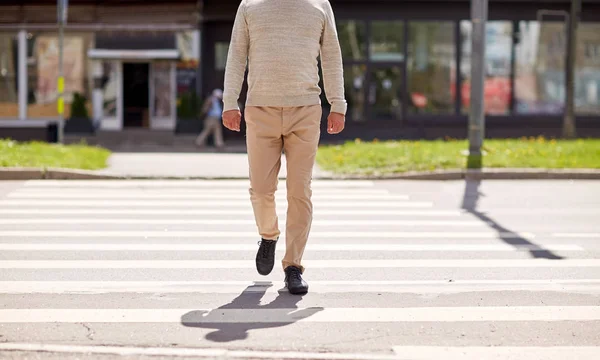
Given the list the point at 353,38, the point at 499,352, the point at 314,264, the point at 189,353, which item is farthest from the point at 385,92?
the point at 189,353

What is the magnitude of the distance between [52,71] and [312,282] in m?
23.1

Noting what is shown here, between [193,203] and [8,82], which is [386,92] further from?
[193,203]

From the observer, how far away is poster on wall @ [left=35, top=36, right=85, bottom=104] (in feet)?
92.0

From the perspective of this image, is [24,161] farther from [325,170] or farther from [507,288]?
[507,288]

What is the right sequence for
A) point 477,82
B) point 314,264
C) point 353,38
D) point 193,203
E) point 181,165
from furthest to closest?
point 353,38 → point 181,165 → point 477,82 → point 193,203 → point 314,264

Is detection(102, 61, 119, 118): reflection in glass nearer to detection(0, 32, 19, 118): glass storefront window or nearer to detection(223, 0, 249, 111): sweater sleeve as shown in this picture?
detection(0, 32, 19, 118): glass storefront window

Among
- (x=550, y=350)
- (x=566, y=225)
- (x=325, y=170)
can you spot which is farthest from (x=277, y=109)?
(x=325, y=170)

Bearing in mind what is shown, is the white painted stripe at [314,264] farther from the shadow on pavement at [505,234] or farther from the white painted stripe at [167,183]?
the white painted stripe at [167,183]

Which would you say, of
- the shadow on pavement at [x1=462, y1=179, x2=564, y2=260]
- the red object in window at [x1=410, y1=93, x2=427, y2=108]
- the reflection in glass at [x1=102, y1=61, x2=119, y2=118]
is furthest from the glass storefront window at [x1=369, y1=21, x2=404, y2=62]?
the shadow on pavement at [x1=462, y1=179, x2=564, y2=260]

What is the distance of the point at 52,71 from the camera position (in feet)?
93.0

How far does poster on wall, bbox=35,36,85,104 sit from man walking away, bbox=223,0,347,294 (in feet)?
74.1

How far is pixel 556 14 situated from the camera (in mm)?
28031

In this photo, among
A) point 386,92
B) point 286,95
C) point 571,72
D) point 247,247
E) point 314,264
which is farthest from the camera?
point 386,92

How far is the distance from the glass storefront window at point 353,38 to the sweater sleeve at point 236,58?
70.2 feet
